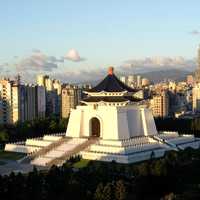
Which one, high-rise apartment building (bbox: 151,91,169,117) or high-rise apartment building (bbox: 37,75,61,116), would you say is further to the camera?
high-rise apartment building (bbox: 151,91,169,117)

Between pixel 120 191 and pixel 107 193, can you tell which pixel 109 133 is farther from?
pixel 107 193

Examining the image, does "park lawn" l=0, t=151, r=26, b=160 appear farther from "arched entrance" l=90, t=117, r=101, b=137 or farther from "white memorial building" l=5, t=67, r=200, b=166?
"arched entrance" l=90, t=117, r=101, b=137

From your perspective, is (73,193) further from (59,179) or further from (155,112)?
(155,112)

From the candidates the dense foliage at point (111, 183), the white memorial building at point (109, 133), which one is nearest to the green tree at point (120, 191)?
the dense foliage at point (111, 183)

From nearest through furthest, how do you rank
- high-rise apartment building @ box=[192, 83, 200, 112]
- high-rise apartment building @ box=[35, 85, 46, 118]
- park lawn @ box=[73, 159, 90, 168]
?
park lawn @ box=[73, 159, 90, 168] → high-rise apartment building @ box=[35, 85, 46, 118] → high-rise apartment building @ box=[192, 83, 200, 112]

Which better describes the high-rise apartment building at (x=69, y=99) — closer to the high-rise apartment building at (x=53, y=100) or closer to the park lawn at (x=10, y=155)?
the high-rise apartment building at (x=53, y=100)

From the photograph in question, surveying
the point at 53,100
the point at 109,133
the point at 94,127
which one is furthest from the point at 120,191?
the point at 53,100

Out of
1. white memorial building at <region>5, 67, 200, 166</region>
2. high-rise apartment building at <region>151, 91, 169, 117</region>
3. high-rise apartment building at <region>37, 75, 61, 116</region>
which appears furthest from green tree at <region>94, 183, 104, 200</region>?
high-rise apartment building at <region>151, 91, 169, 117</region>

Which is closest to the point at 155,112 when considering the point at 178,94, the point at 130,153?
the point at 178,94
